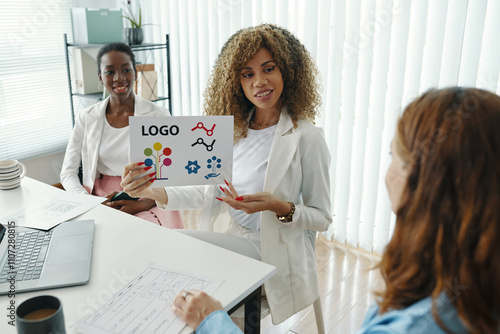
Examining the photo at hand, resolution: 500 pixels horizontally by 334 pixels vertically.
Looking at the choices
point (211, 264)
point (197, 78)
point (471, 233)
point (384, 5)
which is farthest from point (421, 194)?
point (197, 78)

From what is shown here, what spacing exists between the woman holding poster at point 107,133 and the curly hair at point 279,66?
664mm

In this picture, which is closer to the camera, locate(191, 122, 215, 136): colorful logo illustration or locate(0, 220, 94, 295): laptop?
locate(0, 220, 94, 295): laptop

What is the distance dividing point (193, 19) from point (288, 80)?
6.36 ft

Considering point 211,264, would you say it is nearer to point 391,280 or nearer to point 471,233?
point 391,280

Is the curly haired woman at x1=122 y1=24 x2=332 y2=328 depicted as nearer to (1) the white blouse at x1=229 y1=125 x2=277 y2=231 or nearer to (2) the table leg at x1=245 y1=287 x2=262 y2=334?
(1) the white blouse at x1=229 y1=125 x2=277 y2=231

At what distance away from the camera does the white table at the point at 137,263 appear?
3.70 feet

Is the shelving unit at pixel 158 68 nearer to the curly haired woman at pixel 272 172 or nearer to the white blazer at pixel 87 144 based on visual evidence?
the white blazer at pixel 87 144

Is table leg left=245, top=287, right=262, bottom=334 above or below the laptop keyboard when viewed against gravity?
below

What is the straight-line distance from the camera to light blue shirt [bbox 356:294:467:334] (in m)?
0.72

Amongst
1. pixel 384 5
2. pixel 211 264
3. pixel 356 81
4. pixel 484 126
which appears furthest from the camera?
pixel 356 81

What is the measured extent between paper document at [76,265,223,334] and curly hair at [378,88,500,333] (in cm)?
56

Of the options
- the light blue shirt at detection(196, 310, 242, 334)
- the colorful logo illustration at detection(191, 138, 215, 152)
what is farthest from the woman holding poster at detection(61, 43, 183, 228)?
the light blue shirt at detection(196, 310, 242, 334)

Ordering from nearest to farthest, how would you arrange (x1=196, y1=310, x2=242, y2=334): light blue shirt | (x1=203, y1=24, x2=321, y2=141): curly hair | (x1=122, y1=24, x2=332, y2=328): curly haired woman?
1. (x1=196, y1=310, x2=242, y2=334): light blue shirt
2. (x1=122, y1=24, x2=332, y2=328): curly haired woman
3. (x1=203, y1=24, x2=321, y2=141): curly hair

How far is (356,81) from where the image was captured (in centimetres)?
262
